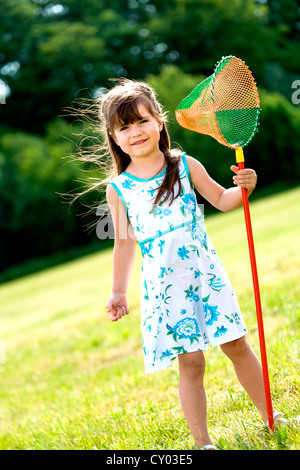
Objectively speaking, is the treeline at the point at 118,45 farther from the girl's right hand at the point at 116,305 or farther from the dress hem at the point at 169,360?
the dress hem at the point at 169,360

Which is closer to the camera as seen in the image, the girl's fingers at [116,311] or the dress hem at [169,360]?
the dress hem at [169,360]

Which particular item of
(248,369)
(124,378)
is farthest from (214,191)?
(124,378)

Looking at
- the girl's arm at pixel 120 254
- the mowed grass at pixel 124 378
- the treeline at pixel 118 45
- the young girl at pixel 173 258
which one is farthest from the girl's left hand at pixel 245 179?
the treeline at pixel 118 45

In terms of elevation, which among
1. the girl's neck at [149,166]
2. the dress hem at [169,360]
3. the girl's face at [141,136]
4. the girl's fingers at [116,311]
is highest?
the girl's face at [141,136]

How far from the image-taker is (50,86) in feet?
146

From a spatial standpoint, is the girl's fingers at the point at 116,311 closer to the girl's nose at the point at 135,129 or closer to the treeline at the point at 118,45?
the girl's nose at the point at 135,129

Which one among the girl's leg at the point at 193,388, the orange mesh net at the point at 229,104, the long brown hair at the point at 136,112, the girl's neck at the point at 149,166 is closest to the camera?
the orange mesh net at the point at 229,104

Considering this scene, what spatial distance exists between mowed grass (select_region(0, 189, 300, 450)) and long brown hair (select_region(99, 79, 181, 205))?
117 centimetres

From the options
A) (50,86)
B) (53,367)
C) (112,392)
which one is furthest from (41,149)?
(112,392)

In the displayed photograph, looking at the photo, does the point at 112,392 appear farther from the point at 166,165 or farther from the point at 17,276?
the point at 17,276

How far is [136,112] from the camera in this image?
10.2 ft

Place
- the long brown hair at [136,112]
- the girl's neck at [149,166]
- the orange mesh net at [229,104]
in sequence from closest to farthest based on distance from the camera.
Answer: the orange mesh net at [229,104], the long brown hair at [136,112], the girl's neck at [149,166]

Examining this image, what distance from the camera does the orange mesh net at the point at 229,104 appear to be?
2789 mm

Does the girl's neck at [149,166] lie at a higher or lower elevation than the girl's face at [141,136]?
lower
